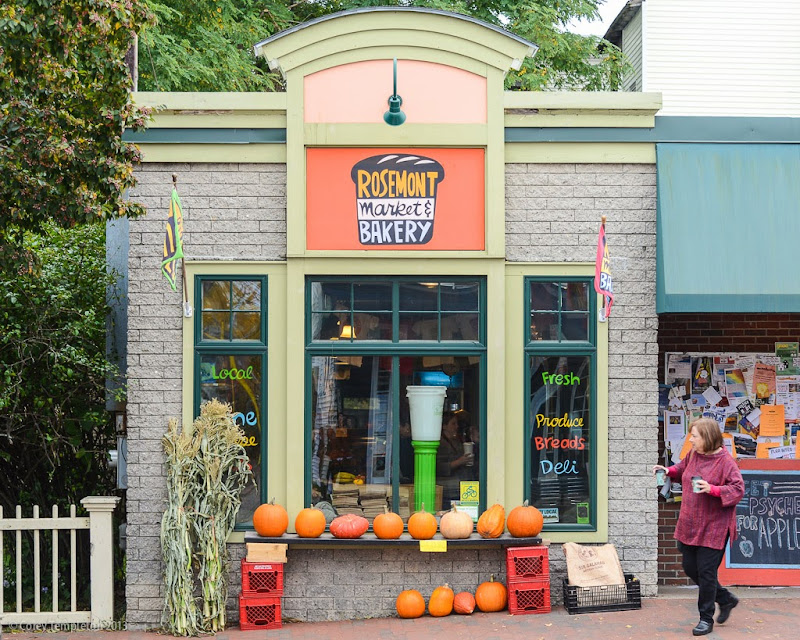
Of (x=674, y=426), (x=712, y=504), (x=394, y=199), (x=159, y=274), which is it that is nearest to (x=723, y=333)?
(x=674, y=426)

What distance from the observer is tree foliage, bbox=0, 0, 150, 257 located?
7379 millimetres

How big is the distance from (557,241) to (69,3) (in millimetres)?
4326

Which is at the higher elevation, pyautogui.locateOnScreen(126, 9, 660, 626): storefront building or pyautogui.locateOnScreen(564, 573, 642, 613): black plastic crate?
pyautogui.locateOnScreen(126, 9, 660, 626): storefront building

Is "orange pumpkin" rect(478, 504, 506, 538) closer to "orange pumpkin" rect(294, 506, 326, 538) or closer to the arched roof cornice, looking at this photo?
"orange pumpkin" rect(294, 506, 326, 538)

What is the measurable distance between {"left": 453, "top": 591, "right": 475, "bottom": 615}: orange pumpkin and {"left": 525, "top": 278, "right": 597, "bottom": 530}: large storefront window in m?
0.97

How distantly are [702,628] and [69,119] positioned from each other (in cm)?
622

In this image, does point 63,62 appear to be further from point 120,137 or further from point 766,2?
point 766,2

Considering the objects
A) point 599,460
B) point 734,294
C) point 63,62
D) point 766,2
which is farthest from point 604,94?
point 766,2

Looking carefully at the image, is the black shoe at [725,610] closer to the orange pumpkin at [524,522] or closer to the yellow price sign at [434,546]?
the orange pumpkin at [524,522]

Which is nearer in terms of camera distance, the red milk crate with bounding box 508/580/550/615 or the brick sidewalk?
the brick sidewalk

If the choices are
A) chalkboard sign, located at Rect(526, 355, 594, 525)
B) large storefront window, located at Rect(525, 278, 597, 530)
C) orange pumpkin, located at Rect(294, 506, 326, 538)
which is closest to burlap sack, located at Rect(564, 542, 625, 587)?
large storefront window, located at Rect(525, 278, 597, 530)

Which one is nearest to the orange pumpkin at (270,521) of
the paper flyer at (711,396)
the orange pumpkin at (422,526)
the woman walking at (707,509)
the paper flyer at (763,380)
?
the orange pumpkin at (422,526)

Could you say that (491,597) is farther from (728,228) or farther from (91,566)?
(728,228)

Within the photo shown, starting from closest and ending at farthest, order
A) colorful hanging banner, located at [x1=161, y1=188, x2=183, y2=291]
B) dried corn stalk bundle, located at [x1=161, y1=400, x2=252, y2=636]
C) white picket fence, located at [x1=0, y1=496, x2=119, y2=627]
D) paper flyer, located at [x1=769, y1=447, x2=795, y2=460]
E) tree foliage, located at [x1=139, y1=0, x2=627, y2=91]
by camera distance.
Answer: colorful hanging banner, located at [x1=161, y1=188, x2=183, y2=291], dried corn stalk bundle, located at [x1=161, y1=400, x2=252, y2=636], white picket fence, located at [x1=0, y1=496, x2=119, y2=627], paper flyer, located at [x1=769, y1=447, x2=795, y2=460], tree foliage, located at [x1=139, y1=0, x2=627, y2=91]
